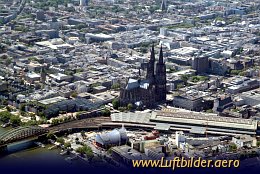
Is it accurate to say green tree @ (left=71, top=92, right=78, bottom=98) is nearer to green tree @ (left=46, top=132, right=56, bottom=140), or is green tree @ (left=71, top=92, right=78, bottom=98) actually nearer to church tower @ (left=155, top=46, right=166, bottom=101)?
church tower @ (left=155, top=46, right=166, bottom=101)

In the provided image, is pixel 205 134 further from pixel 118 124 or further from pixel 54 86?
pixel 54 86

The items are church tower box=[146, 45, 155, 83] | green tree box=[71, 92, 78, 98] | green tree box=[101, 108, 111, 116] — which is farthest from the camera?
green tree box=[71, 92, 78, 98]

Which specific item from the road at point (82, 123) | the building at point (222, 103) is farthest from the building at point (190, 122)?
the building at point (222, 103)

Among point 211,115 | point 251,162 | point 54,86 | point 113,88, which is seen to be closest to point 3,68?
point 54,86

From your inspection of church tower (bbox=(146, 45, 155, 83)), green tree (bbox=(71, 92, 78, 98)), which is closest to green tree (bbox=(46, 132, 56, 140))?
green tree (bbox=(71, 92, 78, 98))

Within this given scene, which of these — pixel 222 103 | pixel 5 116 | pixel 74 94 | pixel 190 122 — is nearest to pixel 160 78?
pixel 222 103

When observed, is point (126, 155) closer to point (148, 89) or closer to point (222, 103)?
point (148, 89)

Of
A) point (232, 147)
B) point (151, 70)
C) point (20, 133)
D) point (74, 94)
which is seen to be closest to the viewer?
point (232, 147)

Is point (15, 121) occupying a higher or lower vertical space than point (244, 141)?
lower
